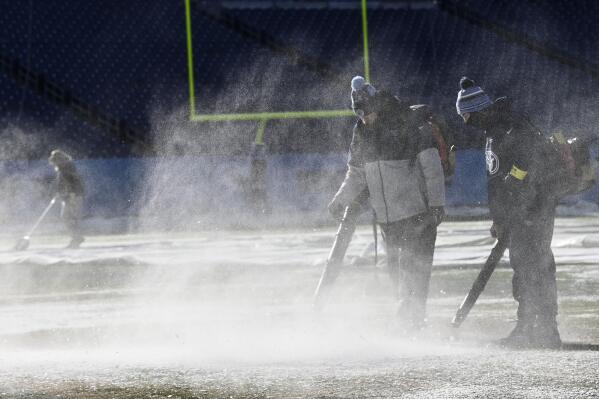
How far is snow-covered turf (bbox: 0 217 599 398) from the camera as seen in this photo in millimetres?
4930

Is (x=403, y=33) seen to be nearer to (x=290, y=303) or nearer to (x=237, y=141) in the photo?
(x=237, y=141)

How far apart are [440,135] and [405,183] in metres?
0.39

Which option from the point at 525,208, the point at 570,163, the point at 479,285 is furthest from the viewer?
the point at 479,285

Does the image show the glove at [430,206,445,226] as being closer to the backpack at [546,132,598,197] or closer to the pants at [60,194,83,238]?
the backpack at [546,132,598,197]

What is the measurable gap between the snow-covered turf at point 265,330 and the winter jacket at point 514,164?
0.78 meters

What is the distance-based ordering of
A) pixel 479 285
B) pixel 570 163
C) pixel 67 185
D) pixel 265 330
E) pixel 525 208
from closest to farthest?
pixel 570 163, pixel 525 208, pixel 479 285, pixel 265 330, pixel 67 185

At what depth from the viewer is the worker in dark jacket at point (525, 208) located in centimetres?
594

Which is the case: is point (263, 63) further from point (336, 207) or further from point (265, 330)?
point (265, 330)

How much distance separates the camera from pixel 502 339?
243 inches

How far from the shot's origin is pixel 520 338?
6.04m

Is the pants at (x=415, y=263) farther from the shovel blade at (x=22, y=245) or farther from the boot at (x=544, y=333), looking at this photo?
the shovel blade at (x=22, y=245)

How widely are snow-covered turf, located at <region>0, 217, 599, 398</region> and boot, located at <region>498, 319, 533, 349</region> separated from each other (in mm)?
138

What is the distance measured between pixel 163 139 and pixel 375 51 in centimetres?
489

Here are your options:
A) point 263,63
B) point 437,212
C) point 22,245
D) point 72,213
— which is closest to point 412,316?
point 437,212
